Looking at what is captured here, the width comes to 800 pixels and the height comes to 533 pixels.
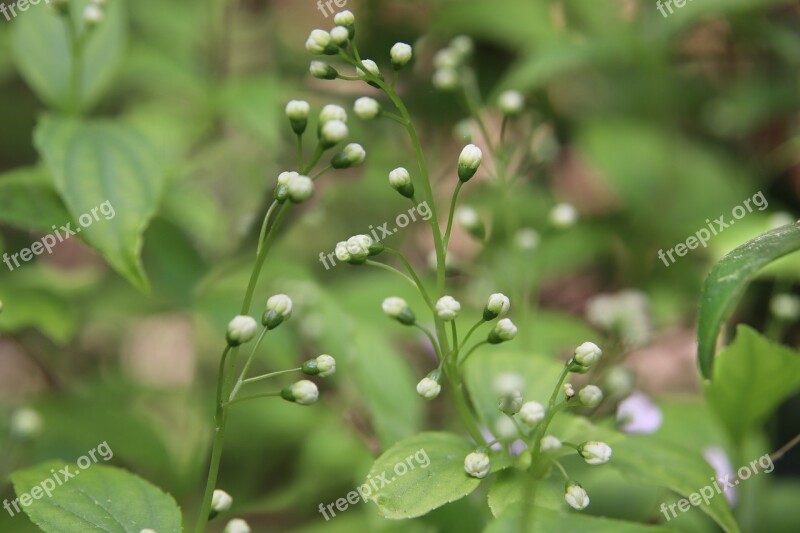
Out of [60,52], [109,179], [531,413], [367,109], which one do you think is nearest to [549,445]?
[531,413]

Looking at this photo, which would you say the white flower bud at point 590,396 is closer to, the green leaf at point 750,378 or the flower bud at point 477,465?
the flower bud at point 477,465

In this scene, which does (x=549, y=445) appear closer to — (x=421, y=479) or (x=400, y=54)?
(x=421, y=479)

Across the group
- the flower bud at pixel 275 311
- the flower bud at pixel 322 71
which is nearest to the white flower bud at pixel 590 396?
the flower bud at pixel 275 311

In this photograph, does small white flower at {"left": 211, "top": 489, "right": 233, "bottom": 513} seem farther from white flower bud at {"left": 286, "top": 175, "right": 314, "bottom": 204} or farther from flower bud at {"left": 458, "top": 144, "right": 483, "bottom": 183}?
flower bud at {"left": 458, "top": 144, "right": 483, "bottom": 183}

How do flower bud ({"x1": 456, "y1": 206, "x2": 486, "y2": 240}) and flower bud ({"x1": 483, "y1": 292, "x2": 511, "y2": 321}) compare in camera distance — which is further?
flower bud ({"x1": 456, "y1": 206, "x2": 486, "y2": 240})

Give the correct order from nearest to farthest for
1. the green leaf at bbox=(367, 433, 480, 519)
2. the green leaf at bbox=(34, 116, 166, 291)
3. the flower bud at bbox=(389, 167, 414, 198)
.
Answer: the green leaf at bbox=(367, 433, 480, 519) < the flower bud at bbox=(389, 167, 414, 198) < the green leaf at bbox=(34, 116, 166, 291)

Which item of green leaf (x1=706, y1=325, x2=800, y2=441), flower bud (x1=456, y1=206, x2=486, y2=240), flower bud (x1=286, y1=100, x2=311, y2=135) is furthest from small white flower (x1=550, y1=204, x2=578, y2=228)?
flower bud (x1=286, y1=100, x2=311, y2=135)
